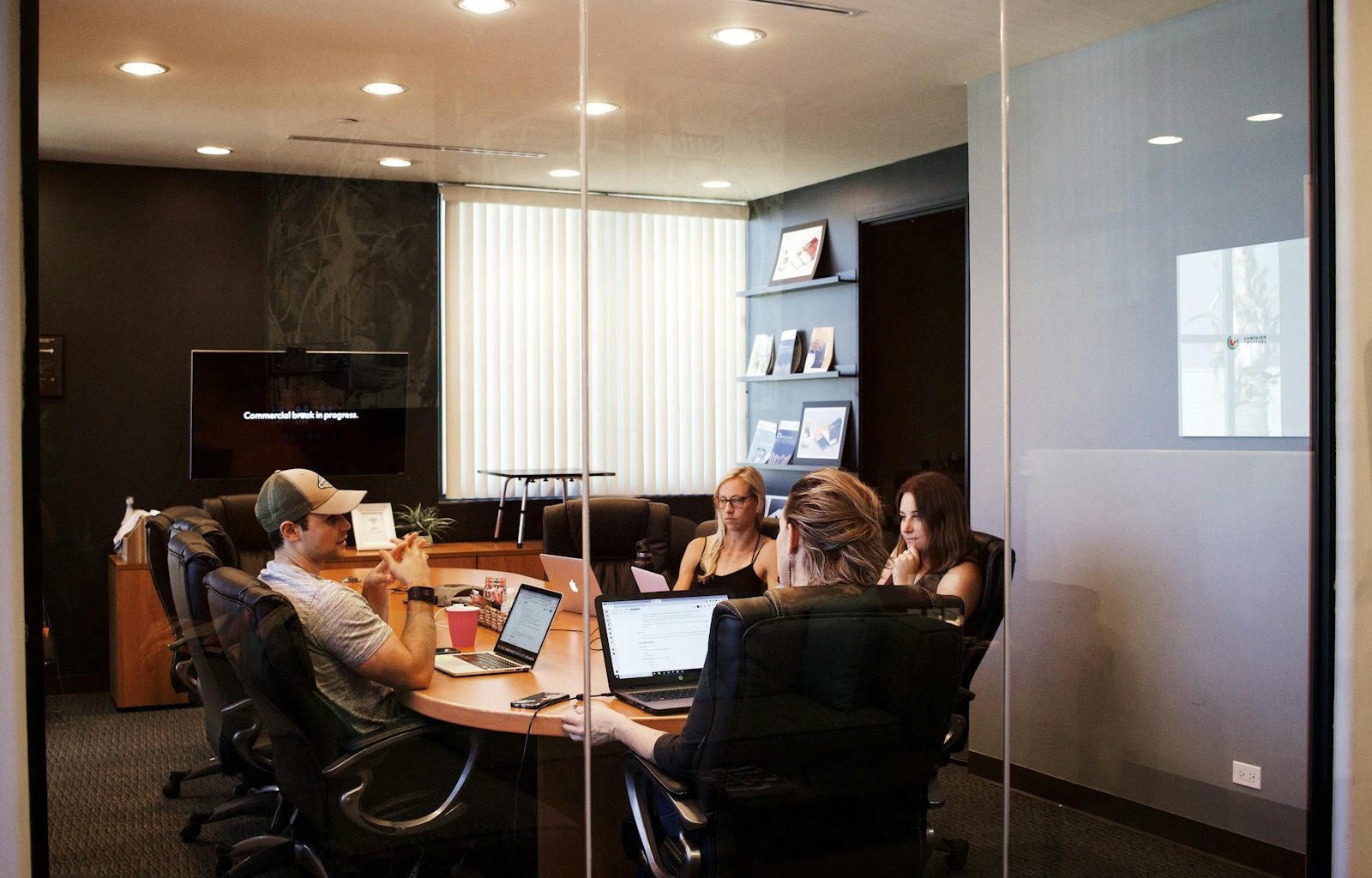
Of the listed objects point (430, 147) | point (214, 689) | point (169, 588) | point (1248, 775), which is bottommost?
point (1248, 775)

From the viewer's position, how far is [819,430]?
9.09ft

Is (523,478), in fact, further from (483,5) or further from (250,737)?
(483,5)

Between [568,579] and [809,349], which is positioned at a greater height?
[809,349]

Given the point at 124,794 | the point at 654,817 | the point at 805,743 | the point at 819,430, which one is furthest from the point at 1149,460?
the point at 124,794

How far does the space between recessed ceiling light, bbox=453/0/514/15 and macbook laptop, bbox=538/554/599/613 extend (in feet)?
4.11

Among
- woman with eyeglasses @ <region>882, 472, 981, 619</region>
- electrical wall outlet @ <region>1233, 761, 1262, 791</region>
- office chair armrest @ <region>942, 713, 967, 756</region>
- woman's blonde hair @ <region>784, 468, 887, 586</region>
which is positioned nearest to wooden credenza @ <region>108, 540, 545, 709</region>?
woman's blonde hair @ <region>784, 468, 887, 586</region>

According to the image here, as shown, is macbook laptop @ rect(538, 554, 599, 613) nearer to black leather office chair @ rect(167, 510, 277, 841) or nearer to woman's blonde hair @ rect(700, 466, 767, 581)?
woman's blonde hair @ rect(700, 466, 767, 581)

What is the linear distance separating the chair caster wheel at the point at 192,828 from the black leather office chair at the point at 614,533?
0.91 meters

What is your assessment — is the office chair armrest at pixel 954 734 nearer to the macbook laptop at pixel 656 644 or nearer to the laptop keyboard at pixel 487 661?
the macbook laptop at pixel 656 644

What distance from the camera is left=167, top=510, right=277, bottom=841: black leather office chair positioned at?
2.26m

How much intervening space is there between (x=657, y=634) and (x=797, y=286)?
89cm

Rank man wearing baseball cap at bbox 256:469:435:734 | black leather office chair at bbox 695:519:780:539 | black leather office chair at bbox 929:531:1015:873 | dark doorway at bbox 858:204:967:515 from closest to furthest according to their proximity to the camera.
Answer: man wearing baseball cap at bbox 256:469:435:734 → black leather office chair at bbox 695:519:780:539 → dark doorway at bbox 858:204:967:515 → black leather office chair at bbox 929:531:1015:873

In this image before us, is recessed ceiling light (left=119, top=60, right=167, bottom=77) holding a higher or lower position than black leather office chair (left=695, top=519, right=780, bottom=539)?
higher

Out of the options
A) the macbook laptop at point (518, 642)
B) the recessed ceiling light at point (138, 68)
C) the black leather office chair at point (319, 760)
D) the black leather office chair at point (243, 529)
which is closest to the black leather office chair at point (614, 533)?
the macbook laptop at point (518, 642)
